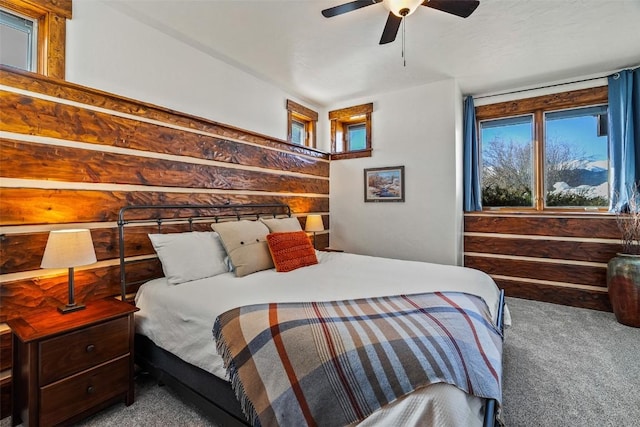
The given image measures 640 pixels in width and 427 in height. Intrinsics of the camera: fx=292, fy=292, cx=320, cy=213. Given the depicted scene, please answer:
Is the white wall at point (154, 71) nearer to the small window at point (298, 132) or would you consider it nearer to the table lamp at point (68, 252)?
the small window at point (298, 132)

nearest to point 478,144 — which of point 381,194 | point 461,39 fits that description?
point 381,194

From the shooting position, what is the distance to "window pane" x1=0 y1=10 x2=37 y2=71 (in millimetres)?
1904

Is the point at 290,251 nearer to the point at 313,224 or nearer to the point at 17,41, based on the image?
the point at 313,224

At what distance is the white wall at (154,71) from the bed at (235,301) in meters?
1.00

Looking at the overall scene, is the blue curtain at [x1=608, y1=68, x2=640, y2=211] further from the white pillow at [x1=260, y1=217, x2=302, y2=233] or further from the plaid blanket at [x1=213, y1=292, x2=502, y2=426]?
the white pillow at [x1=260, y1=217, x2=302, y2=233]

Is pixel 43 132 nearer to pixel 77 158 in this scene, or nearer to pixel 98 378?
pixel 77 158

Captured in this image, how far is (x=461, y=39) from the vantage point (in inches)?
110

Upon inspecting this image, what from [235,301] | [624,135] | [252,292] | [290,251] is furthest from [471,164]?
[235,301]

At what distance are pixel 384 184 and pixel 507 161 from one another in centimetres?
177

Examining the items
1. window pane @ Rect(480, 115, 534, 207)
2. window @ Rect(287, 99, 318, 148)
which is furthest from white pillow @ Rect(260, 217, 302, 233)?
window pane @ Rect(480, 115, 534, 207)

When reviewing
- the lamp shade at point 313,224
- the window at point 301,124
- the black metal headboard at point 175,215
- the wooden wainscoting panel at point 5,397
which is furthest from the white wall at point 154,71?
the wooden wainscoting panel at point 5,397

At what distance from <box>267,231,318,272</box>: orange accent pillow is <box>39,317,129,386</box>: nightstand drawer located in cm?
115

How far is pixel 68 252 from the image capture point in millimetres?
1695

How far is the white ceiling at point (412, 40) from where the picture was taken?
237 centimetres
